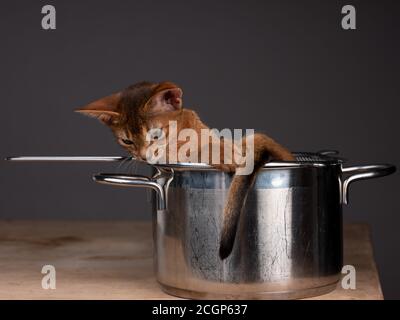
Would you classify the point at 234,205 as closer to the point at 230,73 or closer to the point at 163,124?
the point at 163,124

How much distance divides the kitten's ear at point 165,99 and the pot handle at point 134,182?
0.13 m

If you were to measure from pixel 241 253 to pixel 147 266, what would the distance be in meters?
0.38

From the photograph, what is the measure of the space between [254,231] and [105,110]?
0.33m

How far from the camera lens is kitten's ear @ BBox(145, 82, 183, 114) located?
4.26ft

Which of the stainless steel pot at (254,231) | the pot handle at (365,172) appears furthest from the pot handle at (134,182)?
the pot handle at (365,172)

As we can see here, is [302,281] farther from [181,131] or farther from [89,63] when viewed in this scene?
[89,63]

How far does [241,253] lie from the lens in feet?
3.96

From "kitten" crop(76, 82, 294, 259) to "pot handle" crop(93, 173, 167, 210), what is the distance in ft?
0.28

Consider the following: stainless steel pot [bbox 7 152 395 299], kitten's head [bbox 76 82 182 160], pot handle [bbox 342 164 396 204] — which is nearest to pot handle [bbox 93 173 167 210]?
stainless steel pot [bbox 7 152 395 299]

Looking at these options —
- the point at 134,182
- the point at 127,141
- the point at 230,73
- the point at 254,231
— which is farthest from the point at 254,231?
the point at 230,73

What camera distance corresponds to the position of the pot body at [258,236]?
1.21m

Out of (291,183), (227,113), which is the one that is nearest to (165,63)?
(227,113)

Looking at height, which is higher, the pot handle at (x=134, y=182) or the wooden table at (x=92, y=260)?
the pot handle at (x=134, y=182)

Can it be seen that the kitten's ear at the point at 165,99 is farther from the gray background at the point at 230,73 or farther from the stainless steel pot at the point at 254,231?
the gray background at the point at 230,73
